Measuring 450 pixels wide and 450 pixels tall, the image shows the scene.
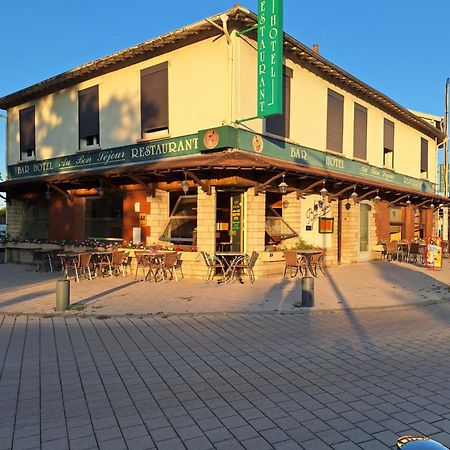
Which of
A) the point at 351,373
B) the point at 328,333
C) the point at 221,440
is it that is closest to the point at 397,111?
the point at 328,333

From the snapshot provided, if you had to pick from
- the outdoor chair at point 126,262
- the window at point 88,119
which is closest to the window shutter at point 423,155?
the window at point 88,119

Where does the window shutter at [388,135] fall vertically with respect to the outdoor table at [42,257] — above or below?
above

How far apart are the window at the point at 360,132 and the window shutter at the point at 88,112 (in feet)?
32.8

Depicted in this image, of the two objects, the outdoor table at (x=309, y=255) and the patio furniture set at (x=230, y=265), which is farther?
the outdoor table at (x=309, y=255)

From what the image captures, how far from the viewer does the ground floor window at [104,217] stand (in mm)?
14766

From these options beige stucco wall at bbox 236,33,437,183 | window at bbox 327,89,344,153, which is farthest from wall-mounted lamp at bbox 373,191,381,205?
window at bbox 327,89,344,153

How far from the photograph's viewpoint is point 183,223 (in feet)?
42.3

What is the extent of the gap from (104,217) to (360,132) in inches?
424

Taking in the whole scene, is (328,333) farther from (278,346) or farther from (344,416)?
(344,416)

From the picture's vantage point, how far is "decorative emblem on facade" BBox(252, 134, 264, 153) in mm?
11477

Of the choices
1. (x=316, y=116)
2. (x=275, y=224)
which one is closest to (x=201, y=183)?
(x=275, y=224)

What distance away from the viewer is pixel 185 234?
42.0 ft

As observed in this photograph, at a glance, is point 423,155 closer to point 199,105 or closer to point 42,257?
point 199,105

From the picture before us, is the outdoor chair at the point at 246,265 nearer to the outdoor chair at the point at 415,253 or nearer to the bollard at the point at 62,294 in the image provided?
the bollard at the point at 62,294
